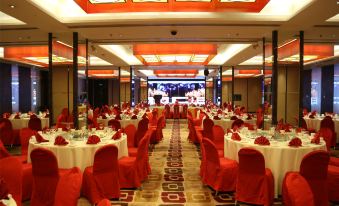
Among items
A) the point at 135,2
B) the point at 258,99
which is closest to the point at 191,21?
the point at 135,2

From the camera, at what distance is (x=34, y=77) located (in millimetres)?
18516

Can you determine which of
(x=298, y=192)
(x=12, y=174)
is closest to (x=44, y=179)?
(x=12, y=174)

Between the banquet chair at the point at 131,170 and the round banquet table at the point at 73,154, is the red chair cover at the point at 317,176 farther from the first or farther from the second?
the round banquet table at the point at 73,154

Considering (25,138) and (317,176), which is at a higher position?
(25,138)

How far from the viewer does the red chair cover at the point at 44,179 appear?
412 centimetres

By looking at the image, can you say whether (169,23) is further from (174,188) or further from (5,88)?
(5,88)

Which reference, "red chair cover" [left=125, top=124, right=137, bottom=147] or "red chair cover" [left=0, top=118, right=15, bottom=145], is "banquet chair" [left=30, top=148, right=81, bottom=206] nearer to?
"red chair cover" [left=125, top=124, right=137, bottom=147]

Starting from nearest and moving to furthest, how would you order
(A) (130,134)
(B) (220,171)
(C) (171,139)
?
(B) (220,171), (A) (130,134), (C) (171,139)

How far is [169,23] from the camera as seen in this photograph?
261 inches

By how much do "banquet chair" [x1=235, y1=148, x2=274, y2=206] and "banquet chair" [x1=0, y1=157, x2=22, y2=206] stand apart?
2.72 metres

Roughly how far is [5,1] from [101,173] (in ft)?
10.0

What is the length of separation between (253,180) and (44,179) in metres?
2.75

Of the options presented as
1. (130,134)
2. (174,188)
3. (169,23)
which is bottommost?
(174,188)

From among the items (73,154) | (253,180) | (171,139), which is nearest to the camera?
(253,180)
